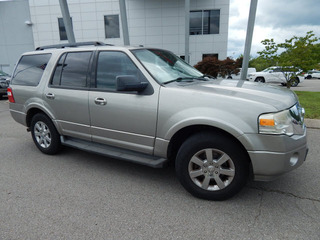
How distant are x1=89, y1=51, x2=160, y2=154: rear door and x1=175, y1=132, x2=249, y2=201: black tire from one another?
533mm

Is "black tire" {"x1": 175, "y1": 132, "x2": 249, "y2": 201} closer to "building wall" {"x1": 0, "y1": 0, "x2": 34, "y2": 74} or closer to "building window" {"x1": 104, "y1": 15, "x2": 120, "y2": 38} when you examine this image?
"building window" {"x1": 104, "y1": 15, "x2": 120, "y2": 38}

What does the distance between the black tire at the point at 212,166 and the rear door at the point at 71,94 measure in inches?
66.2

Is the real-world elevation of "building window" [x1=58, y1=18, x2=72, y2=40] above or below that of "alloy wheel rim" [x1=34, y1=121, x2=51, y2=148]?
above

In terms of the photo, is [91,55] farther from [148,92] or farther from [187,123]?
[187,123]

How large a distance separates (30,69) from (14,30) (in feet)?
66.3

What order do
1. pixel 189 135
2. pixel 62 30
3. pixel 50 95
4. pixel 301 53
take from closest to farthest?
pixel 189 135 < pixel 50 95 < pixel 301 53 < pixel 62 30

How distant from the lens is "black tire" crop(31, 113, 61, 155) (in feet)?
13.6

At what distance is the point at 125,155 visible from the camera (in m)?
3.26

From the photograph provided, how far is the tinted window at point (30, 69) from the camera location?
4156 millimetres

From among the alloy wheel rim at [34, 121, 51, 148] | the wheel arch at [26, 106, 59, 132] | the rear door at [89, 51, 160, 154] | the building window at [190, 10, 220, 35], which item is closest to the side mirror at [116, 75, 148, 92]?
the rear door at [89, 51, 160, 154]

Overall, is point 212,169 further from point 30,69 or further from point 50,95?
point 30,69

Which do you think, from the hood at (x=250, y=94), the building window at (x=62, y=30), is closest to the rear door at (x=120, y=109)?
the hood at (x=250, y=94)

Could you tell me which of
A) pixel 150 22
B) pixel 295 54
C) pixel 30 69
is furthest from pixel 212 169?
pixel 150 22

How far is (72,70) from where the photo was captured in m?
3.74
